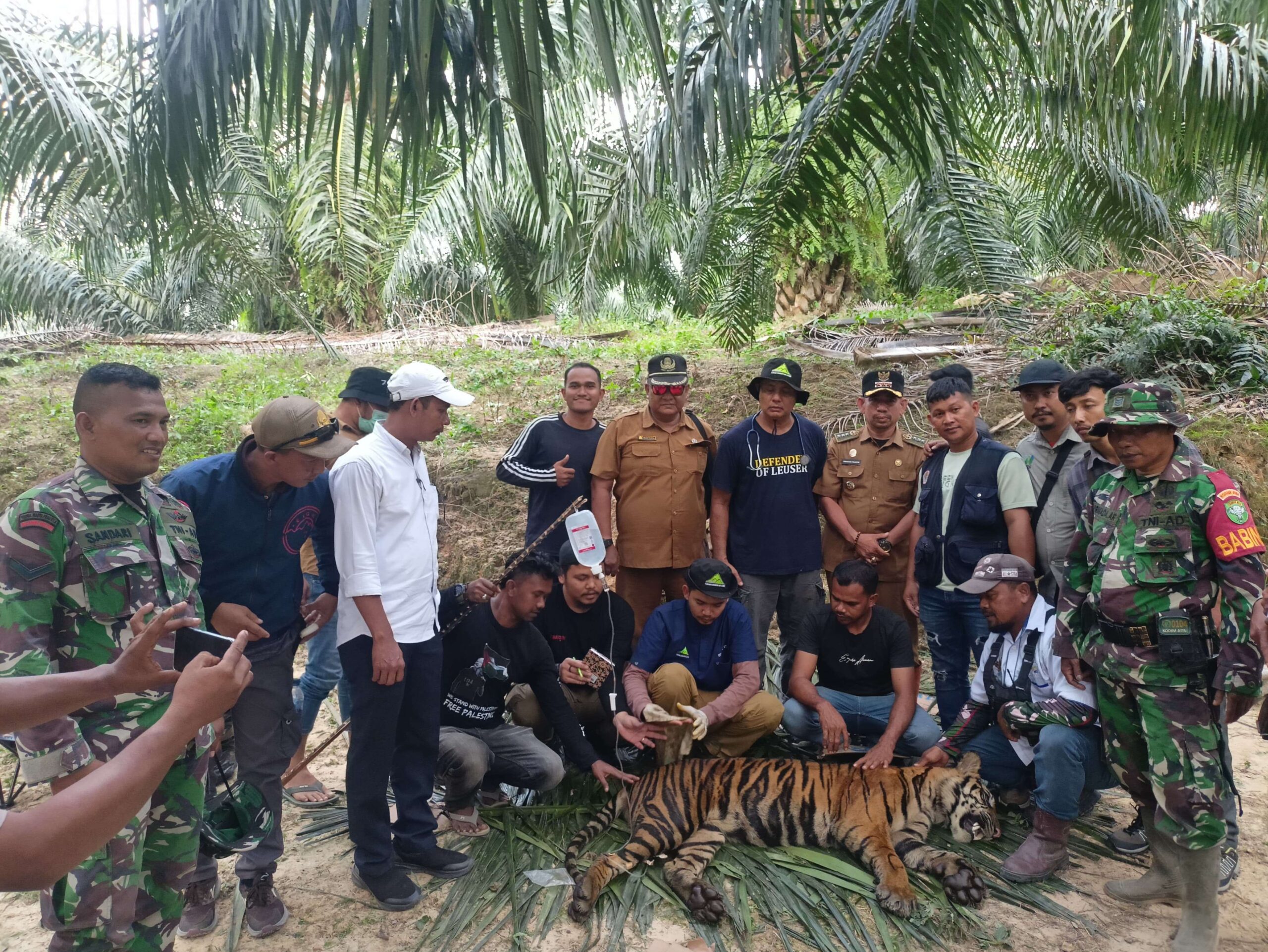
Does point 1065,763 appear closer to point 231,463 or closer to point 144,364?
point 231,463

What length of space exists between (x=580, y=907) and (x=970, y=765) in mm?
1823

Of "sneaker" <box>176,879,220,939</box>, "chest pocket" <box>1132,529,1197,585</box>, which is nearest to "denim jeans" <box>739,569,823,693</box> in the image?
"chest pocket" <box>1132,529,1197,585</box>

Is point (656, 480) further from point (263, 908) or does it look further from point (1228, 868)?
point (1228, 868)

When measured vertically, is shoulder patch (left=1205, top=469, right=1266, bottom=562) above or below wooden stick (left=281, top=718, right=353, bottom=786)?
above

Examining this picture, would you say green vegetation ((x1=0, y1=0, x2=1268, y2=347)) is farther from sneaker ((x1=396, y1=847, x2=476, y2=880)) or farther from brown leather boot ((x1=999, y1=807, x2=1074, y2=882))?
brown leather boot ((x1=999, y1=807, x2=1074, y2=882))

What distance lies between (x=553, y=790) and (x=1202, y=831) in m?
2.61

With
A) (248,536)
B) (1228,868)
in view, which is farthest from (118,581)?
(1228,868)

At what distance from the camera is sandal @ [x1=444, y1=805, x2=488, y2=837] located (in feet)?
12.8

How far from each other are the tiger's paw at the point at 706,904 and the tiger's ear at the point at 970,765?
1275 millimetres

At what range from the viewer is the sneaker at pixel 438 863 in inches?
141

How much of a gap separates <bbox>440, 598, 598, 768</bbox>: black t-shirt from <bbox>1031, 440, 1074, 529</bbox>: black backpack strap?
241cm

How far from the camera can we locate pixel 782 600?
4906mm

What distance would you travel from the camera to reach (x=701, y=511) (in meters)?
4.87

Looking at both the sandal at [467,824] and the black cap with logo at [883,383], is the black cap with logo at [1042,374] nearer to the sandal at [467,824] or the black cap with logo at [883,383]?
the black cap with logo at [883,383]
